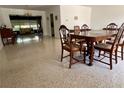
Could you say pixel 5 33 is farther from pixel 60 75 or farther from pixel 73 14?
pixel 60 75

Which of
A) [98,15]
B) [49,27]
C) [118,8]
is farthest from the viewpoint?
[49,27]

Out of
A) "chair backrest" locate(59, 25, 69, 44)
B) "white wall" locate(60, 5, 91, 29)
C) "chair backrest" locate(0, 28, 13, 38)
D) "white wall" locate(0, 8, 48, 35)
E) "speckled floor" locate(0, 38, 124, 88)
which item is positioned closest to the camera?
"speckled floor" locate(0, 38, 124, 88)

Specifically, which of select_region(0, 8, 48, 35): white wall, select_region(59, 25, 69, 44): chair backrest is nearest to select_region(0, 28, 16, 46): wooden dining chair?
select_region(0, 8, 48, 35): white wall

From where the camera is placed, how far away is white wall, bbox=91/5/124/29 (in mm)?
7328

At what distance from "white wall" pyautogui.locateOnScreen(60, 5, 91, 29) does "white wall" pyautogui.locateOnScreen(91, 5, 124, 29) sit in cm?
52

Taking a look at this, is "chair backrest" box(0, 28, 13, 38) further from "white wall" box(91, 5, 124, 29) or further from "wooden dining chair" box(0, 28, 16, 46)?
"white wall" box(91, 5, 124, 29)

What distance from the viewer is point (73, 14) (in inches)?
277

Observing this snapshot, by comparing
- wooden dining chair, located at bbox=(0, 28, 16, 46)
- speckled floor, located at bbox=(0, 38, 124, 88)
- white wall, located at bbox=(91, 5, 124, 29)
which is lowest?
speckled floor, located at bbox=(0, 38, 124, 88)

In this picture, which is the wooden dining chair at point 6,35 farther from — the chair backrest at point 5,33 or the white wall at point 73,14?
the white wall at point 73,14

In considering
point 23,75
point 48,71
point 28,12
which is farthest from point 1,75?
point 28,12

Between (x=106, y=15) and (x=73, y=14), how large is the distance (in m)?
2.55
